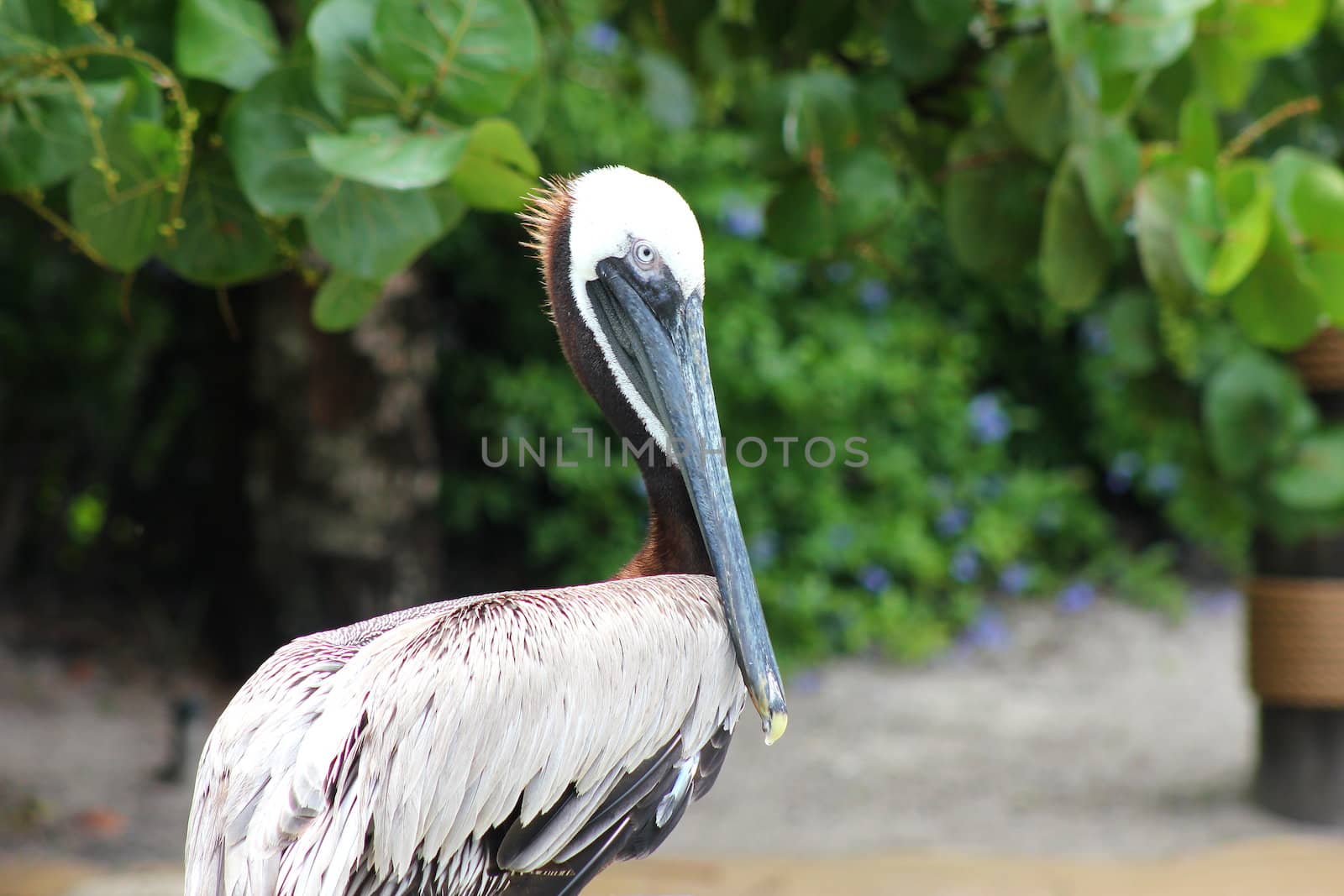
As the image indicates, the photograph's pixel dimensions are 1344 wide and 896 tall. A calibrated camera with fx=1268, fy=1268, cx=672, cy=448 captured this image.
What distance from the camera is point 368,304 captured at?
83.7 inches

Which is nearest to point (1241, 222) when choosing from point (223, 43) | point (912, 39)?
point (912, 39)

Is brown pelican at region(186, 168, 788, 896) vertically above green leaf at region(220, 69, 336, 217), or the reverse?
green leaf at region(220, 69, 336, 217)

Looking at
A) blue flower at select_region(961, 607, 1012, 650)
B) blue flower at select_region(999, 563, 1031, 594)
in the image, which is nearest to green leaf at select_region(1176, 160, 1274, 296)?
blue flower at select_region(961, 607, 1012, 650)

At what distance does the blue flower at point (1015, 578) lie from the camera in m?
5.74

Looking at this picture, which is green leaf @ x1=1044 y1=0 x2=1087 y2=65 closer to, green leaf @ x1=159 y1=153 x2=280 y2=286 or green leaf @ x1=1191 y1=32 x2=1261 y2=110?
green leaf @ x1=1191 y1=32 x2=1261 y2=110

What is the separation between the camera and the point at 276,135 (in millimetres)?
1862

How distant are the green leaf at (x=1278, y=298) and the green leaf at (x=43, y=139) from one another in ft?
6.29

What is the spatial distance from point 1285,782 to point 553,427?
9.19ft

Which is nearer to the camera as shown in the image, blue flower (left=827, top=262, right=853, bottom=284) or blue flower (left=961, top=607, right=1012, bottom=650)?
blue flower (left=827, top=262, right=853, bottom=284)

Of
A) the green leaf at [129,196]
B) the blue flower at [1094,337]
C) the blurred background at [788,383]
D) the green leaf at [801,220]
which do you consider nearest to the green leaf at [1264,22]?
the blurred background at [788,383]

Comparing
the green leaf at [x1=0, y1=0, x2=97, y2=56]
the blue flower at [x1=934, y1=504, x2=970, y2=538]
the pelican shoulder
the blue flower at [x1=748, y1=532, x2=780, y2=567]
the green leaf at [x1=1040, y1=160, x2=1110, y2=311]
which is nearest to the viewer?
the pelican shoulder

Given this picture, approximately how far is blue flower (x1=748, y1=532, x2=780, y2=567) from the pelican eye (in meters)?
3.40

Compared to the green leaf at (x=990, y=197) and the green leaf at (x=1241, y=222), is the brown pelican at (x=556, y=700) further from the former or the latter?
the green leaf at (x=990, y=197)

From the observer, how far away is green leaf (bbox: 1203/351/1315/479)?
3.25 metres
